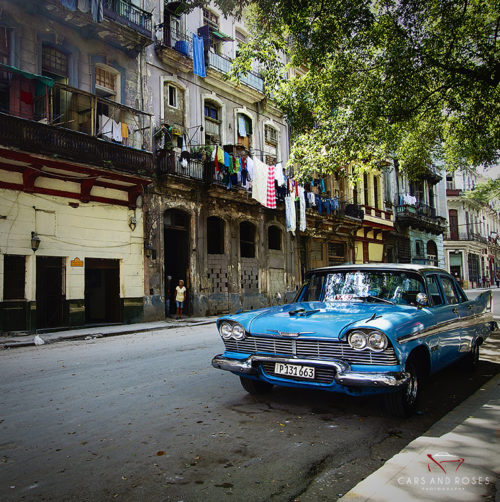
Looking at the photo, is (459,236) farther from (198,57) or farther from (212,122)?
(198,57)

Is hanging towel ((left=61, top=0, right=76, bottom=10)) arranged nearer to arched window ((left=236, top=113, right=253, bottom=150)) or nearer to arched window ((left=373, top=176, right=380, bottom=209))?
arched window ((left=236, top=113, right=253, bottom=150))

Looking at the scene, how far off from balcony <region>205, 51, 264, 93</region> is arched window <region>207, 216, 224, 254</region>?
679cm

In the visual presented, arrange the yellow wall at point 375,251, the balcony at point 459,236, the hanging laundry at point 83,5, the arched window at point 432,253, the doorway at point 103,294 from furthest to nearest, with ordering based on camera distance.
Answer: the balcony at point 459,236
the arched window at point 432,253
the yellow wall at point 375,251
the doorway at point 103,294
the hanging laundry at point 83,5

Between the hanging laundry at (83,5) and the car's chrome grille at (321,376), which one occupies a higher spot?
the hanging laundry at (83,5)

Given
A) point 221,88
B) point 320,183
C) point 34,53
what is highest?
point 221,88

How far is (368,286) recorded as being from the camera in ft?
17.0

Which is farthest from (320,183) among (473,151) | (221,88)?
(473,151)

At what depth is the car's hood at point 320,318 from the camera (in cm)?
405

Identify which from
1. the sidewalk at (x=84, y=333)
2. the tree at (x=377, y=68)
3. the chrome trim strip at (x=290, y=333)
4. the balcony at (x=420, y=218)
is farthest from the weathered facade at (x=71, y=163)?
the balcony at (x=420, y=218)

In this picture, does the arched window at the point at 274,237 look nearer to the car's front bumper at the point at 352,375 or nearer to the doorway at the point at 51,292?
the doorway at the point at 51,292

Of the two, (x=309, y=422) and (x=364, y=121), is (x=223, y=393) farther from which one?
(x=364, y=121)

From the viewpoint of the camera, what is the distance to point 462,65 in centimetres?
1016

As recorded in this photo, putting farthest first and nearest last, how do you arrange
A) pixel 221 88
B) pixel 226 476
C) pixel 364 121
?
pixel 221 88, pixel 364 121, pixel 226 476

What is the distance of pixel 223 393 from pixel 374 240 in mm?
28666
